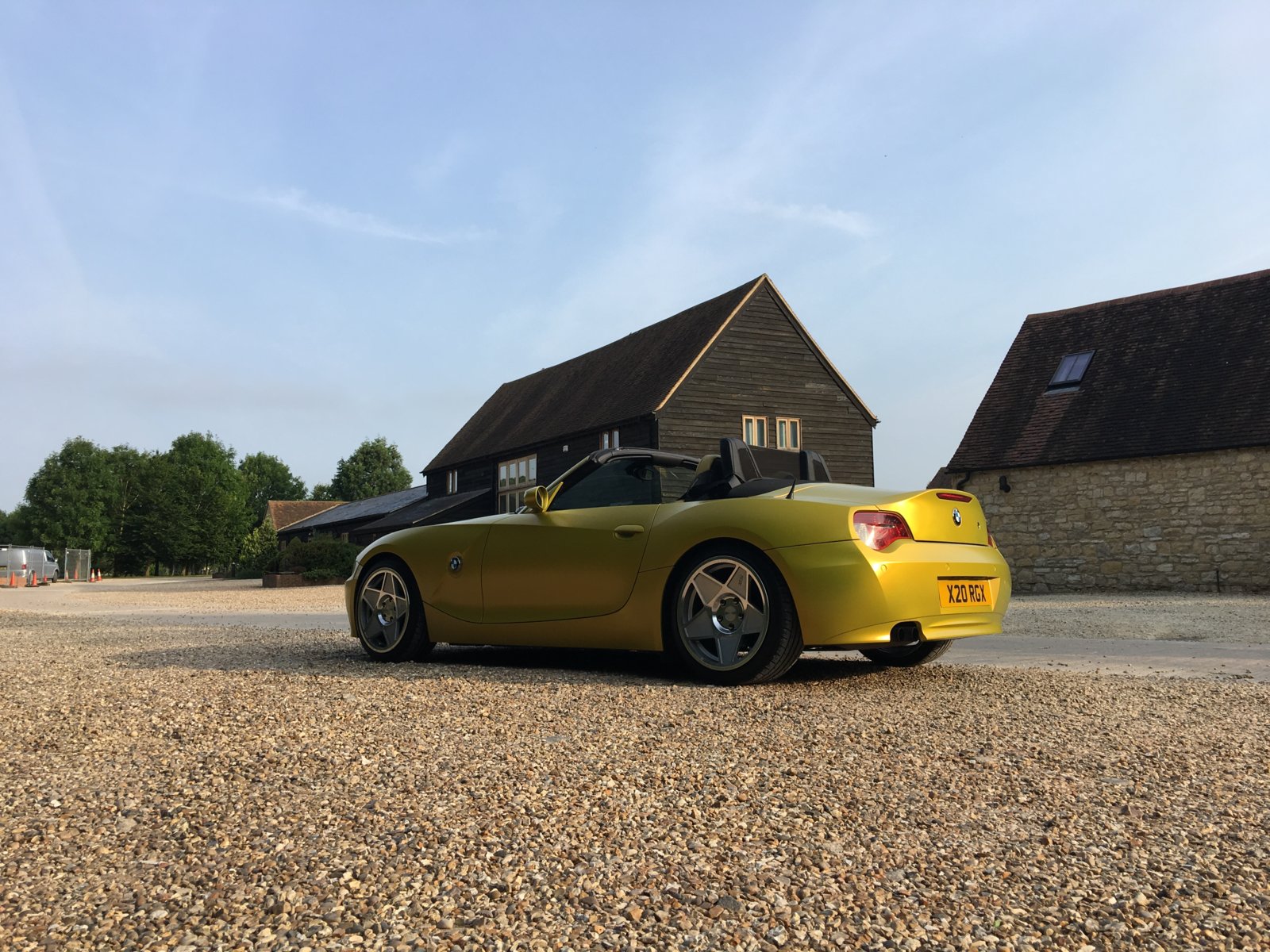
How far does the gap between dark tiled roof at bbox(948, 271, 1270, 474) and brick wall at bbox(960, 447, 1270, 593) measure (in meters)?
0.45

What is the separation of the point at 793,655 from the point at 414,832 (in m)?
3.07

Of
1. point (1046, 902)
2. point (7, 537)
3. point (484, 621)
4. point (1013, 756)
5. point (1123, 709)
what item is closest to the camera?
point (1046, 902)

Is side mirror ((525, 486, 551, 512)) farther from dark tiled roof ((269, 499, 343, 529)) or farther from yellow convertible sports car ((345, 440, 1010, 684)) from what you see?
dark tiled roof ((269, 499, 343, 529))

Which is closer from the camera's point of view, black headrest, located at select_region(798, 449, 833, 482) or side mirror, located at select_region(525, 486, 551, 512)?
side mirror, located at select_region(525, 486, 551, 512)

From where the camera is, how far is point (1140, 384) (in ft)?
76.1

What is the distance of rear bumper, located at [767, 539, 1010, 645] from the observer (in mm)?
5266

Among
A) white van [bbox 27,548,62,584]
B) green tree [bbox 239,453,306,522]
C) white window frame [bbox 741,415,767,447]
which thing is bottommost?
white van [bbox 27,548,62,584]

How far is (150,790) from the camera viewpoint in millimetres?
3264

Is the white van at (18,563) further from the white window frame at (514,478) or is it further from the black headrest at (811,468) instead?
the black headrest at (811,468)

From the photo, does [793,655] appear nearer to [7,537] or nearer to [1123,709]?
[1123,709]

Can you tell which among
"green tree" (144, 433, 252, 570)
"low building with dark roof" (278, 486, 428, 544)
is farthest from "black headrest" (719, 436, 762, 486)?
"green tree" (144, 433, 252, 570)

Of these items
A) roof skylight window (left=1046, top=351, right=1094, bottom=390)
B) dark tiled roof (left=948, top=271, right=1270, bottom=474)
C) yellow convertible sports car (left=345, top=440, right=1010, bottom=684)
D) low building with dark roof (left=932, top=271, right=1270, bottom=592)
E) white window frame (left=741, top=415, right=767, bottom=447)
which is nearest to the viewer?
yellow convertible sports car (left=345, top=440, right=1010, bottom=684)

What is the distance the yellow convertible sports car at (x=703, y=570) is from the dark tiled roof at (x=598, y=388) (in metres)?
22.6

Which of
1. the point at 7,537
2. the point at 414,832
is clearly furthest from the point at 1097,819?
the point at 7,537
